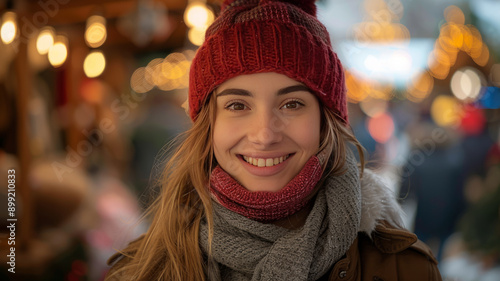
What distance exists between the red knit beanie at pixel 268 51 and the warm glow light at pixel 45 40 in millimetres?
1931

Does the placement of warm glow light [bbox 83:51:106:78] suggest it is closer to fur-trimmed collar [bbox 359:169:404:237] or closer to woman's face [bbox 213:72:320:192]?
woman's face [bbox 213:72:320:192]

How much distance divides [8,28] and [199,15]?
1.24 metres

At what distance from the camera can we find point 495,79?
→ 4578 millimetres

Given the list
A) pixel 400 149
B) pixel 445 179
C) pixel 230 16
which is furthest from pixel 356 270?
pixel 400 149

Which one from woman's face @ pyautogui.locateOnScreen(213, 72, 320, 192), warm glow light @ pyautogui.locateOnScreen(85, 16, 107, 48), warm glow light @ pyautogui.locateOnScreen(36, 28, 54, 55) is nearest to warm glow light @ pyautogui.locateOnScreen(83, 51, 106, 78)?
warm glow light @ pyautogui.locateOnScreen(85, 16, 107, 48)

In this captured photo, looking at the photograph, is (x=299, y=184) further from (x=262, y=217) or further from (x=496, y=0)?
(x=496, y=0)

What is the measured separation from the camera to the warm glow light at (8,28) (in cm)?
252

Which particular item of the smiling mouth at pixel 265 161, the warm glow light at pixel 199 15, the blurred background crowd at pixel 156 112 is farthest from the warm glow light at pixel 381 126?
the smiling mouth at pixel 265 161

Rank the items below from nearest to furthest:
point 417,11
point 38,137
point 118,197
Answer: point 38,137 → point 118,197 → point 417,11

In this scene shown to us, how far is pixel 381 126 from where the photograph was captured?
5191 millimetres

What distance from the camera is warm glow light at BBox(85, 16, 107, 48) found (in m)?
3.26

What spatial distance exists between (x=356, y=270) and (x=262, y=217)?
1.07ft

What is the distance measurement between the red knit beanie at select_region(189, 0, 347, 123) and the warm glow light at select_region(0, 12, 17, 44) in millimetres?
1602

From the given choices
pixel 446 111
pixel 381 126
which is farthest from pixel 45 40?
pixel 446 111
